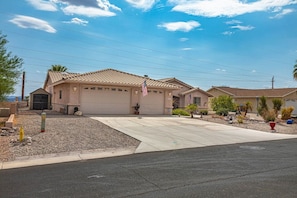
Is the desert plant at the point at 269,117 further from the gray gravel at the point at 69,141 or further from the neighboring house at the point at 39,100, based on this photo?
the neighboring house at the point at 39,100

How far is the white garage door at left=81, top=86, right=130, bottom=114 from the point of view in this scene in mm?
23578

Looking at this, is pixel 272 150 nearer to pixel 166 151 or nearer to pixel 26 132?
pixel 166 151

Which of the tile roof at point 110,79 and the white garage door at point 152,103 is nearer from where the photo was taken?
the tile roof at point 110,79

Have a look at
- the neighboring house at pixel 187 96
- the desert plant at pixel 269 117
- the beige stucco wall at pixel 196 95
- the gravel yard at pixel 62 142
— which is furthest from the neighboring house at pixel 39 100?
the desert plant at pixel 269 117

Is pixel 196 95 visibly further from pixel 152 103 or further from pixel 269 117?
pixel 269 117

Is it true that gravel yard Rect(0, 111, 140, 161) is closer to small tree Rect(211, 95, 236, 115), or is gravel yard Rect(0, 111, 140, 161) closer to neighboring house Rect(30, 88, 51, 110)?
small tree Rect(211, 95, 236, 115)

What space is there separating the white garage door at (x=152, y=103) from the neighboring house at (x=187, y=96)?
1377cm

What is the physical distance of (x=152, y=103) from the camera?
26.7 m

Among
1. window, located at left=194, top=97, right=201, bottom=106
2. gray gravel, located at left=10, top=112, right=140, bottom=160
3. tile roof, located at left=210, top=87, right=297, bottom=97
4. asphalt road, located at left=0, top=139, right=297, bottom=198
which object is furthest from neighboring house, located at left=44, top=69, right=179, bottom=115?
tile roof, located at left=210, top=87, right=297, bottom=97

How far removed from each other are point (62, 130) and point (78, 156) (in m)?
4.91

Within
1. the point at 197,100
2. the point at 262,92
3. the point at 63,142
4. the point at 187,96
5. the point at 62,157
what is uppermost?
the point at 262,92

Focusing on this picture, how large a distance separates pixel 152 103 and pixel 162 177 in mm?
20259

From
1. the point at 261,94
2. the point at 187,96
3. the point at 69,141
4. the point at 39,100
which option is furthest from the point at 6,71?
the point at 261,94

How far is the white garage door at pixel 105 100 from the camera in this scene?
77.4ft
